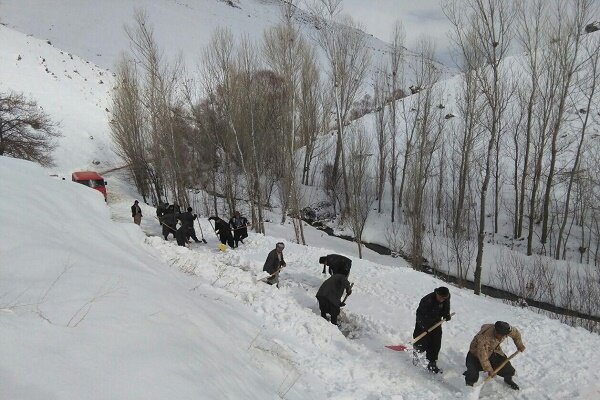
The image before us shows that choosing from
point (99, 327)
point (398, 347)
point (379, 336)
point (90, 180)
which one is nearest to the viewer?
point (99, 327)

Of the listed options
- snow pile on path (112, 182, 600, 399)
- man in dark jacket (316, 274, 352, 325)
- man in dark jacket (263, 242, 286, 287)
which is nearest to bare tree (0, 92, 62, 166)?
snow pile on path (112, 182, 600, 399)

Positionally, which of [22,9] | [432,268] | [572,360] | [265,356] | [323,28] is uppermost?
[22,9]

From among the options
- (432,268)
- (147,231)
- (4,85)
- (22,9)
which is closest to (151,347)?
(147,231)

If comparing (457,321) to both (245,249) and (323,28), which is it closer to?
(245,249)

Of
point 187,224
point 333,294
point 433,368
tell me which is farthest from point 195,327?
point 187,224

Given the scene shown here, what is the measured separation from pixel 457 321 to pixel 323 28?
18.8 m

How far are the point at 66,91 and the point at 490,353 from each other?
147 ft

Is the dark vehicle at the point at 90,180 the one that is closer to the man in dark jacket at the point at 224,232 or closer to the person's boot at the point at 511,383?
the man in dark jacket at the point at 224,232

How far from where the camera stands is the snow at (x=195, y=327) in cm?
301

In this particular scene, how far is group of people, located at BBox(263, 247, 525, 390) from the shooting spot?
19.4 ft

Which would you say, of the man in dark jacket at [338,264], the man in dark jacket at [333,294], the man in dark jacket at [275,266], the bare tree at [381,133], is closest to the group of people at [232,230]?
the man in dark jacket at [275,266]

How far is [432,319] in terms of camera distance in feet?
22.4

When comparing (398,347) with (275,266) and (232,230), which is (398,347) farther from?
(232,230)

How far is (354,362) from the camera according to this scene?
6602 mm
